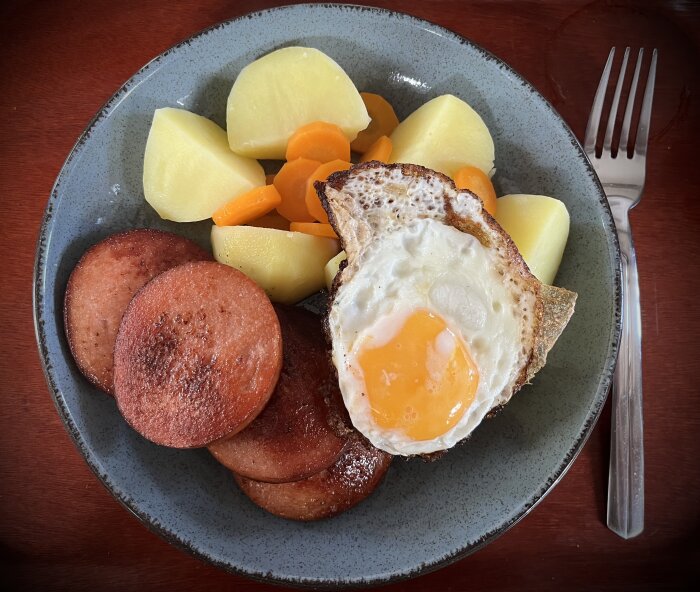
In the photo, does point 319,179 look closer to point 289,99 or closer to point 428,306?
point 289,99

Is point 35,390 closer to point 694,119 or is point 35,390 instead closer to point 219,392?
point 219,392

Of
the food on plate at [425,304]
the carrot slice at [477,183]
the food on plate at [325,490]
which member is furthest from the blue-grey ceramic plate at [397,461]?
the food on plate at [425,304]

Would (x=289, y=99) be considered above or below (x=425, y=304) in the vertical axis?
above

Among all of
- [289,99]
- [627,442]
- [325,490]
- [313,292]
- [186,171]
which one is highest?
[289,99]

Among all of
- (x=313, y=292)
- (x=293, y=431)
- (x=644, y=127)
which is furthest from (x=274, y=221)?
(x=644, y=127)

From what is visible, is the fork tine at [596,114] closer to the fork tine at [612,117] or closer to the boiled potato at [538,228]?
the fork tine at [612,117]

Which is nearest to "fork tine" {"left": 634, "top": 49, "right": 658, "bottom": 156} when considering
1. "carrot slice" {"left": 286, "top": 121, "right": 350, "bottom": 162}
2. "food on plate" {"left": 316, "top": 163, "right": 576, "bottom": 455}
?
"food on plate" {"left": 316, "top": 163, "right": 576, "bottom": 455}

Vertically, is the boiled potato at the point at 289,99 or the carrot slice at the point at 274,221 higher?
the boiled potato at the point at 289,99
